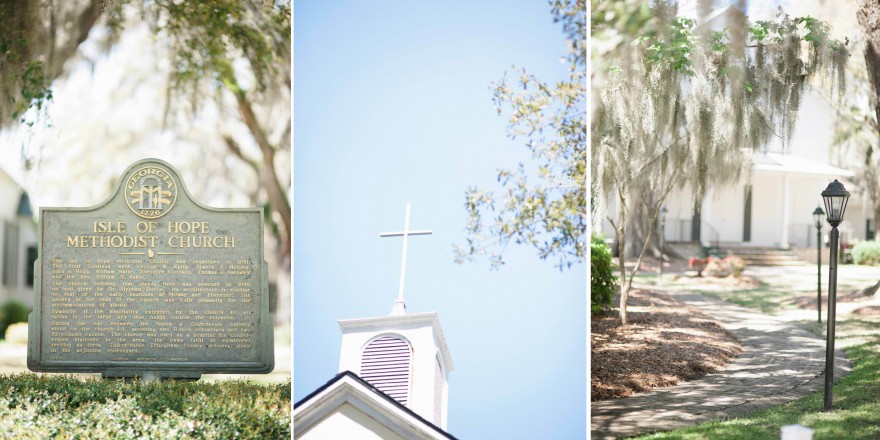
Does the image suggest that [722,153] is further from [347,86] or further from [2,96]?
[2,96]

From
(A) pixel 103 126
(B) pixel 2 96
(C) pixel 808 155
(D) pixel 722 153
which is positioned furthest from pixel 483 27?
(B) pixel 2 96

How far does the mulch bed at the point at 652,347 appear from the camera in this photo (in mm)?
5238

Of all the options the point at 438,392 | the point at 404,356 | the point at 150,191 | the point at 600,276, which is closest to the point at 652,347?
the point at 600,276

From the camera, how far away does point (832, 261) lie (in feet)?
16.2

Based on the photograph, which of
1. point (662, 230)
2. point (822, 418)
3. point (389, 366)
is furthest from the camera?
point (662, 230)

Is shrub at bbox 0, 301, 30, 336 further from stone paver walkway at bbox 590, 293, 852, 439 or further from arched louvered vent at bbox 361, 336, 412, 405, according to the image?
stone paver walkway at bbox 590, 293, 852, 439

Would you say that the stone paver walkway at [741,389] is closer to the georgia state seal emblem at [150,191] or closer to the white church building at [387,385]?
the white church building at [387,385]

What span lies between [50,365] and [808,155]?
5771 mm

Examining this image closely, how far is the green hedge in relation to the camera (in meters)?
5.08

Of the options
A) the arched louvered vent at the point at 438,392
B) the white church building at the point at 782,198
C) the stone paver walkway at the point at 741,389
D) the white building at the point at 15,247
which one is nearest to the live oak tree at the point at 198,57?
the white building at the point at 15,247

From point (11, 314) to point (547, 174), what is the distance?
434cm

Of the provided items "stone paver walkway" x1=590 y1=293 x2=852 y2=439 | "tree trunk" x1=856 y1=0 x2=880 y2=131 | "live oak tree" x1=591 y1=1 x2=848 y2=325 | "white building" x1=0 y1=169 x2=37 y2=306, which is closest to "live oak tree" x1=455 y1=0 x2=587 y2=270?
"live oak tree" x1=591 y1=1 x2=848 y2=325

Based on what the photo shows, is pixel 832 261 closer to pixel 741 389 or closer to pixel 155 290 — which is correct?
pixel 741 389

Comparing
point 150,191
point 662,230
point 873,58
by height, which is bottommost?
point 662,230
